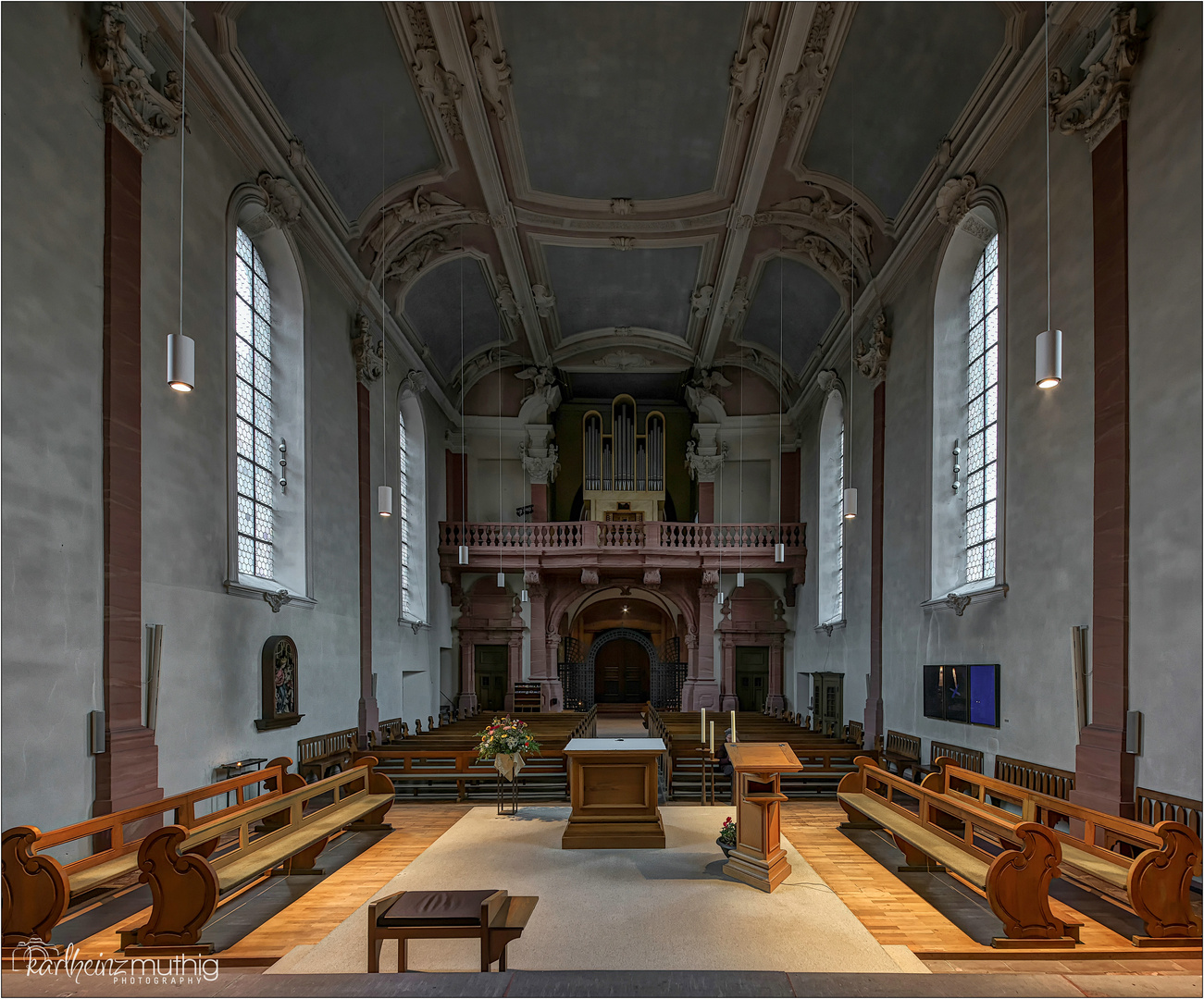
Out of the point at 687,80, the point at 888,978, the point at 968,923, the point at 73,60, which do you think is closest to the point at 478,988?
the point at 888,978

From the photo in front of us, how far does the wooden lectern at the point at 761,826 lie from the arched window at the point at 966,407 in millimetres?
4852

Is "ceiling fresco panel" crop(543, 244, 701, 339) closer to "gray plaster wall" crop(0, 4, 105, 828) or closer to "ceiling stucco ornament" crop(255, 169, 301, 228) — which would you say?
"ceiling stucco ornament" crop(255, 169, 301, 228)

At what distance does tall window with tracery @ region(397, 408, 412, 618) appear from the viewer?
664 inches

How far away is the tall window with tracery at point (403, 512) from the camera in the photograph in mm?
16859

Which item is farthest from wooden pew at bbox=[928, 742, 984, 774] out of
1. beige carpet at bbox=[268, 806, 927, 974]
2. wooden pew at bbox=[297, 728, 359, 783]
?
wooden pew at bbox=[297, 728, 359, 783]

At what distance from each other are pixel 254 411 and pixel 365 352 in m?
3.42

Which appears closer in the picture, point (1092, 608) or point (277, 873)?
point (277, 873)

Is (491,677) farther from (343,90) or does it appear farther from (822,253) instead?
(343,90)

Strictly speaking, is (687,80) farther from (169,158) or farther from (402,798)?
(402,798)

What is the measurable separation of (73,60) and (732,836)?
8.40 meters

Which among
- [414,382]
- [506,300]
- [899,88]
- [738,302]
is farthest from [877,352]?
[414,382]

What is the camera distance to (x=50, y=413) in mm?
6438

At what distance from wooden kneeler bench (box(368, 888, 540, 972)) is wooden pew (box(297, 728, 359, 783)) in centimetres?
696

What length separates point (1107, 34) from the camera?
725cm
